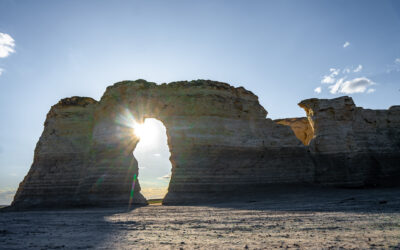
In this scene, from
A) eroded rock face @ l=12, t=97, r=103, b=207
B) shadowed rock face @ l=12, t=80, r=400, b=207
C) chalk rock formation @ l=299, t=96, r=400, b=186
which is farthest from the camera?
chalk rock formation @ l=299, t=96, r=400, b=186

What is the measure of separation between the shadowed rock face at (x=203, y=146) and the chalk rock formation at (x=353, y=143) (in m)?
0.06

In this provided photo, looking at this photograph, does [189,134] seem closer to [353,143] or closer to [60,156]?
[60,156]

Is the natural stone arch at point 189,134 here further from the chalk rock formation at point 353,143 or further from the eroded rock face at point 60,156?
the chalk rock formation at point 353,143

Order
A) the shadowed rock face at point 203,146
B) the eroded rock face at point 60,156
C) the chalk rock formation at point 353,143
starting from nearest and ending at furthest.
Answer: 1. the shadowed rock face at point 203,146
2. the eroded rock face at point 60,156
3. the chalk rock formation at point 353,143

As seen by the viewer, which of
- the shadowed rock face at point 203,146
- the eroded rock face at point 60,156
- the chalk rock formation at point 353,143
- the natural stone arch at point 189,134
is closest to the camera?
the natural stone arch at point 189,134

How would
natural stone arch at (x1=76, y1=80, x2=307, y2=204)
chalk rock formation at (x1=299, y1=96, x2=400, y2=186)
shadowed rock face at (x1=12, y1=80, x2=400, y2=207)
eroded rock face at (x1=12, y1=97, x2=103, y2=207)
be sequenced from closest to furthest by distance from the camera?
natural stone arch at (x1=76, y1=80, x2=307, y2=204) → shadowed rock face at (x1=12, y1=80, x2=400, y2=207) → eroded rock face at (x1=12, y1=97, x2=103, y2=207) → chalk rock formation at (x1=299, y1=96, x2=400, y2=186)

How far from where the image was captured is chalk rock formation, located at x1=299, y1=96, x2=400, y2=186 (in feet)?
50.6

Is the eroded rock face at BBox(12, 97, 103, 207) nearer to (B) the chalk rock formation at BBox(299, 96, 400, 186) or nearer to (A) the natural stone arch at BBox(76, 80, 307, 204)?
(A) the natural stone arch at BBox(76, 80, 307, 204)

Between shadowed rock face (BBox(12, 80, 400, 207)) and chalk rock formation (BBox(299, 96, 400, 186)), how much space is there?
0.20 ft

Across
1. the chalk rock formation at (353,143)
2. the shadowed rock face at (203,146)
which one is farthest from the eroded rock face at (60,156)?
the chalk rock formation at (353,143)

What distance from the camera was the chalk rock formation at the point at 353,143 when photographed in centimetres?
1543

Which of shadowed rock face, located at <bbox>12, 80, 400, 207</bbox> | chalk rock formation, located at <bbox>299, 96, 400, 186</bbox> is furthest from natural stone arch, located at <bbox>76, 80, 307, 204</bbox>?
chalk rock formation, located at <bbox>299, 96, 400, 186</bbox>

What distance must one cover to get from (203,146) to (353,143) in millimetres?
9466

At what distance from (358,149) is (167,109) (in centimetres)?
1215
